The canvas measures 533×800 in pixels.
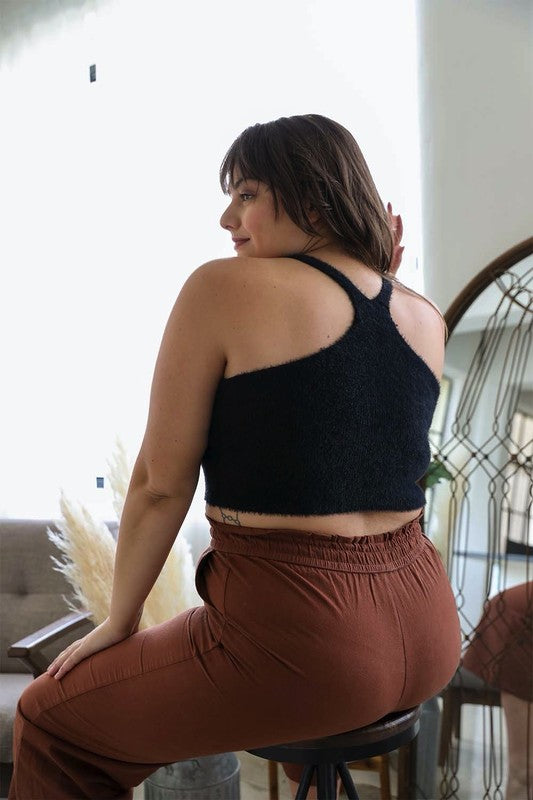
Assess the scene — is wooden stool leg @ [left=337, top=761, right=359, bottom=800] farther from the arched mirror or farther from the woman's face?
the woman's face

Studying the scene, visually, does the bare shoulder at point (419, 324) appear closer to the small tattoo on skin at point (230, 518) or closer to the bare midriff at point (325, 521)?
the bare midriff at point (325, 521)

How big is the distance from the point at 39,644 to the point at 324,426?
118 cm

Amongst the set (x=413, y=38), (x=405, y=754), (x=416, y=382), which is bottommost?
(x=405, y=754)

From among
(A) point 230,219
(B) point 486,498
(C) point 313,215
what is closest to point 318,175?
(C) point 313,215

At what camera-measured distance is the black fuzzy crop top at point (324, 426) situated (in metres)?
1.12

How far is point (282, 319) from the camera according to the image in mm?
1129

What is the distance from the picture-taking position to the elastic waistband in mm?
1138

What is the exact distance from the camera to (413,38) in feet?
7.58

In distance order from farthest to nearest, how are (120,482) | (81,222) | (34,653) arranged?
(81,222)
(120,482)
(34,653)

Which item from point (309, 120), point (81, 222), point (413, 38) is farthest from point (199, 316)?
point (81, 222)

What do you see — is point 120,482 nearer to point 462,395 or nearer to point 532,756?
point 462,395

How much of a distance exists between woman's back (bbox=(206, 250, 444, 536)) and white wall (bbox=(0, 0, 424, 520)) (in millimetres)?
1253

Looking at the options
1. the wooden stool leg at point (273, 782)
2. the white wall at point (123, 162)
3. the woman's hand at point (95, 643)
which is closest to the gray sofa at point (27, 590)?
the white wall at point (123, 162)

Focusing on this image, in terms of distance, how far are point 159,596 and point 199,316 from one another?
121 centimetres
